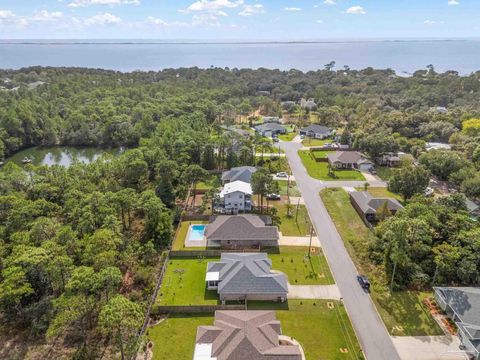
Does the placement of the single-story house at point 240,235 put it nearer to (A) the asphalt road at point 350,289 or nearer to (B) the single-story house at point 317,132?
(A) the asphalt road at point 350,289

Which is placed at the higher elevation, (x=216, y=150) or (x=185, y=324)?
(x=216, y=150)

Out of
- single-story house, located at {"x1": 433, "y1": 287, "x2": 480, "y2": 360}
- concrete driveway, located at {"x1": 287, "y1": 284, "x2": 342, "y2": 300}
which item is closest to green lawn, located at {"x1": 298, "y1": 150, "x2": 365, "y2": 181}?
concrete driveway, located at {"x1": 287, "y1": 284, "x2": 342, "y2": 300}

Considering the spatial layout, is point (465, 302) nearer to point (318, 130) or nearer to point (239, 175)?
point (239, 175)

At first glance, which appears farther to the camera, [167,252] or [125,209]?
[125,209]

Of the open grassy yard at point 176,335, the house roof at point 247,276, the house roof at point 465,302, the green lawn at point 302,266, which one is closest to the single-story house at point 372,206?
the green lawn at point 302,266

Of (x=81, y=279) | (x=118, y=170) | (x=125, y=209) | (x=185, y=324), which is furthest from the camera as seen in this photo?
(x=118, y=170)

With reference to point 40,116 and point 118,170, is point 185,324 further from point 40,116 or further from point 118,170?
point 40,116

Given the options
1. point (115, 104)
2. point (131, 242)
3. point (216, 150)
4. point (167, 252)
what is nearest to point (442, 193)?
point (216, 150)

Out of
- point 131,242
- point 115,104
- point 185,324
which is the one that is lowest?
point 185,324
